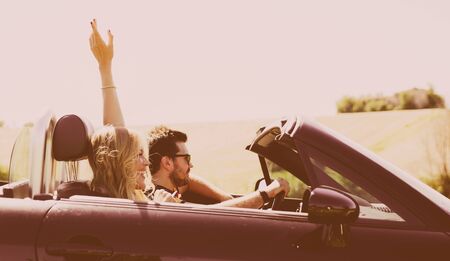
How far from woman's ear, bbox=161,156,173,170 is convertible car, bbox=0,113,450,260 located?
53.1 inches

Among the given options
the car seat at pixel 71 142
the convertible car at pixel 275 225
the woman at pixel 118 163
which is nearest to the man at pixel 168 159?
the woman at pixel 118 163

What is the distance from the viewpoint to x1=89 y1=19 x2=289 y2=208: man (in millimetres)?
4195

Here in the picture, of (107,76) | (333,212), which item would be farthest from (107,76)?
(333,212)

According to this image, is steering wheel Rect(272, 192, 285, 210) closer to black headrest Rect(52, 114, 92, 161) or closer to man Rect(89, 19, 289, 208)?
man Rect(89, 19, 289, 208)

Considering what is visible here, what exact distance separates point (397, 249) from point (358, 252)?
17 cm

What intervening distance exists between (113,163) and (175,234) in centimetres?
76

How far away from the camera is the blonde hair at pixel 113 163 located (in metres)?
3.86

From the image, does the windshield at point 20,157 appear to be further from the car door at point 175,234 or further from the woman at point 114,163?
the car door at point 175,234

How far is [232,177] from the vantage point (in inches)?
1834

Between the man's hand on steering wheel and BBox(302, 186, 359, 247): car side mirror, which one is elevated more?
BBox(302, 186, 359, 247): car side mirror

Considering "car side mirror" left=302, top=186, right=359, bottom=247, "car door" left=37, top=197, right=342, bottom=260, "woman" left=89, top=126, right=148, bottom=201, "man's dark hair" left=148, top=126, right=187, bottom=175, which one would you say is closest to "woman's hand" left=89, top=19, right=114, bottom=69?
"man's dark hair" left=148, top=126, right=187, bottom=175

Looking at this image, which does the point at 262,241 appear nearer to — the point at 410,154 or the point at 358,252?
the point at 358,252

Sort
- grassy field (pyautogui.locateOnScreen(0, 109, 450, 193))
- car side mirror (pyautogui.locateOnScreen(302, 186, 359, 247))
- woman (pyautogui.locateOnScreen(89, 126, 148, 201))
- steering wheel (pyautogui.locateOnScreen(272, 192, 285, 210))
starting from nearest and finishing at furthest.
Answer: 1. car side mirror (pyautogui.locateOnScreen(302, 186, 359, 247))
2. woman (pyautogui.locateOnScreen(89, 126, 148, 201))
3. steering wheel (pyautogui.locateOnScreen(272, 192, 285, 210))
4. grassy field (pyautogui.locateOnScreen(0, 109, 450, 193))

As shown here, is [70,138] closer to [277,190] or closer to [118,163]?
[118,163]
